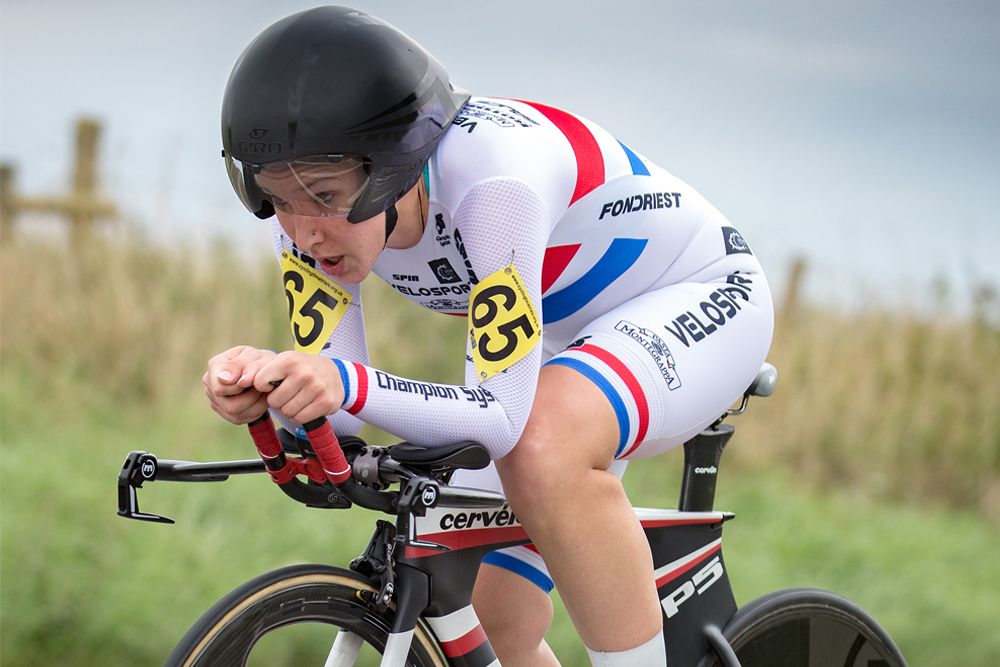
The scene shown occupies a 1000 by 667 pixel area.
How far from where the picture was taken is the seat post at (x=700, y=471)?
9.22 ft

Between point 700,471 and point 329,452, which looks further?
point 700,471

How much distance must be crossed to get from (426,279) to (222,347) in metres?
4.15

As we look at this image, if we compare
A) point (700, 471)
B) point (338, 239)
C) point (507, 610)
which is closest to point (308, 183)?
point (338, 239)

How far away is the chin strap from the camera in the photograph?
2174 millimetres

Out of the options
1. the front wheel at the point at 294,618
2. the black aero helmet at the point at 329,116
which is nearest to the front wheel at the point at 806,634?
the front wheel at the point at 294,618

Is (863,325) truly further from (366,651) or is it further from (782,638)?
(782,638)

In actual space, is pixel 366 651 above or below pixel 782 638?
below

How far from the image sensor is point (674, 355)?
2395 mm

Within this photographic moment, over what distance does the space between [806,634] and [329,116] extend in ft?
5.98

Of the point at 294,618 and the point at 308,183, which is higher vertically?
the point at 308,183

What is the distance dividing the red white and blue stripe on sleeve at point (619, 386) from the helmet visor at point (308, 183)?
560 millimetres

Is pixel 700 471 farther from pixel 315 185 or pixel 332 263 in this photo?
pixel 315 185

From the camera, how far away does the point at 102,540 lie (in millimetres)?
4336

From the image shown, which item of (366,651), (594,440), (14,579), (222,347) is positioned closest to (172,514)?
(14,579)
